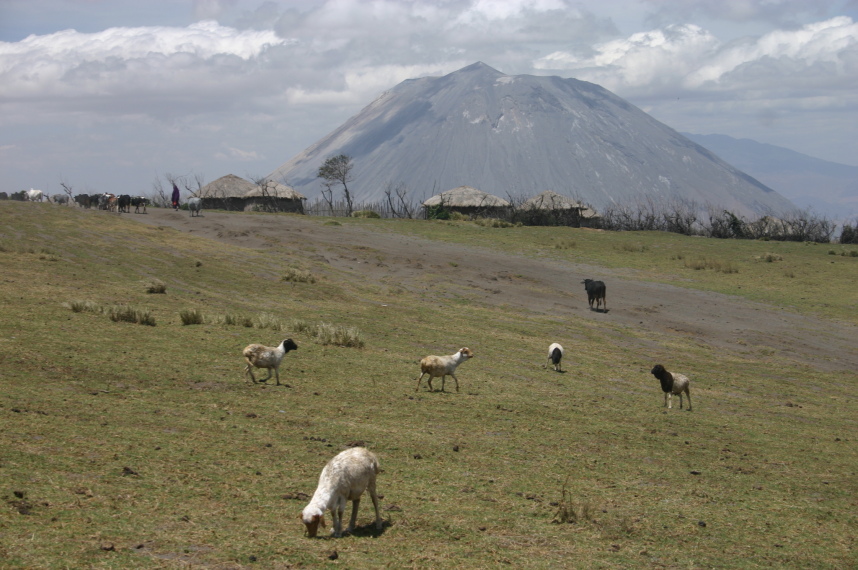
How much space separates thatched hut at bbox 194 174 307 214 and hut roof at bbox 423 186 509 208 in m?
11.5

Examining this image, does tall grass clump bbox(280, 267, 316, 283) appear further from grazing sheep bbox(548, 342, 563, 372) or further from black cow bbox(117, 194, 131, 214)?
black cow bbox(117, 194, 131, 214)

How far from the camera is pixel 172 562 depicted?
696 cm

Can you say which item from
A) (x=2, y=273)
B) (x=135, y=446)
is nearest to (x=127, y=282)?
(x=2, y=273)

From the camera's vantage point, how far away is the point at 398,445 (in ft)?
38.6

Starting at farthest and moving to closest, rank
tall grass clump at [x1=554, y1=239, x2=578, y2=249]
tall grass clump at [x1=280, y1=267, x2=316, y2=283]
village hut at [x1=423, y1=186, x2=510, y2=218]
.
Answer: village hut at [x1=423, y1=186, x2=510, y2=218] → tall grass clump at [x1=554, y1=239, x2=578, y2=249] → tall grass clump at [x1=280, y1=267, x2=316, y2=283]

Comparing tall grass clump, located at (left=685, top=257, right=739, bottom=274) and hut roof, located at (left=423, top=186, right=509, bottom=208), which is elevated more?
hut roof, located at (left=423, top=186, right=509, bottom=208)

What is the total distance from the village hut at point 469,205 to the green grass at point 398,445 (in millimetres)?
44085

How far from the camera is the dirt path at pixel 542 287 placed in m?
29.4

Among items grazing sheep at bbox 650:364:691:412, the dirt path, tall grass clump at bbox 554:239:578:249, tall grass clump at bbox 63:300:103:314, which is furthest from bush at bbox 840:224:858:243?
tall grass clump at bbox 63:300:103:314

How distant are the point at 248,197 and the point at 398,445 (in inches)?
2433

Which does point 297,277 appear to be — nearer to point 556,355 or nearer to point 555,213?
point 556,355

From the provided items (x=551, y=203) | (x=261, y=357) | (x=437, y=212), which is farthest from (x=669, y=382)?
(x=551, y=203)

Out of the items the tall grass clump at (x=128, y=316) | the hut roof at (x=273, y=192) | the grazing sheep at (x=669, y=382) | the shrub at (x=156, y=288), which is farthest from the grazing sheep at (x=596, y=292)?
the hut roof at (x=273, y=192)

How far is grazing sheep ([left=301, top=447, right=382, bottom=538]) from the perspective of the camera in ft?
25.6
